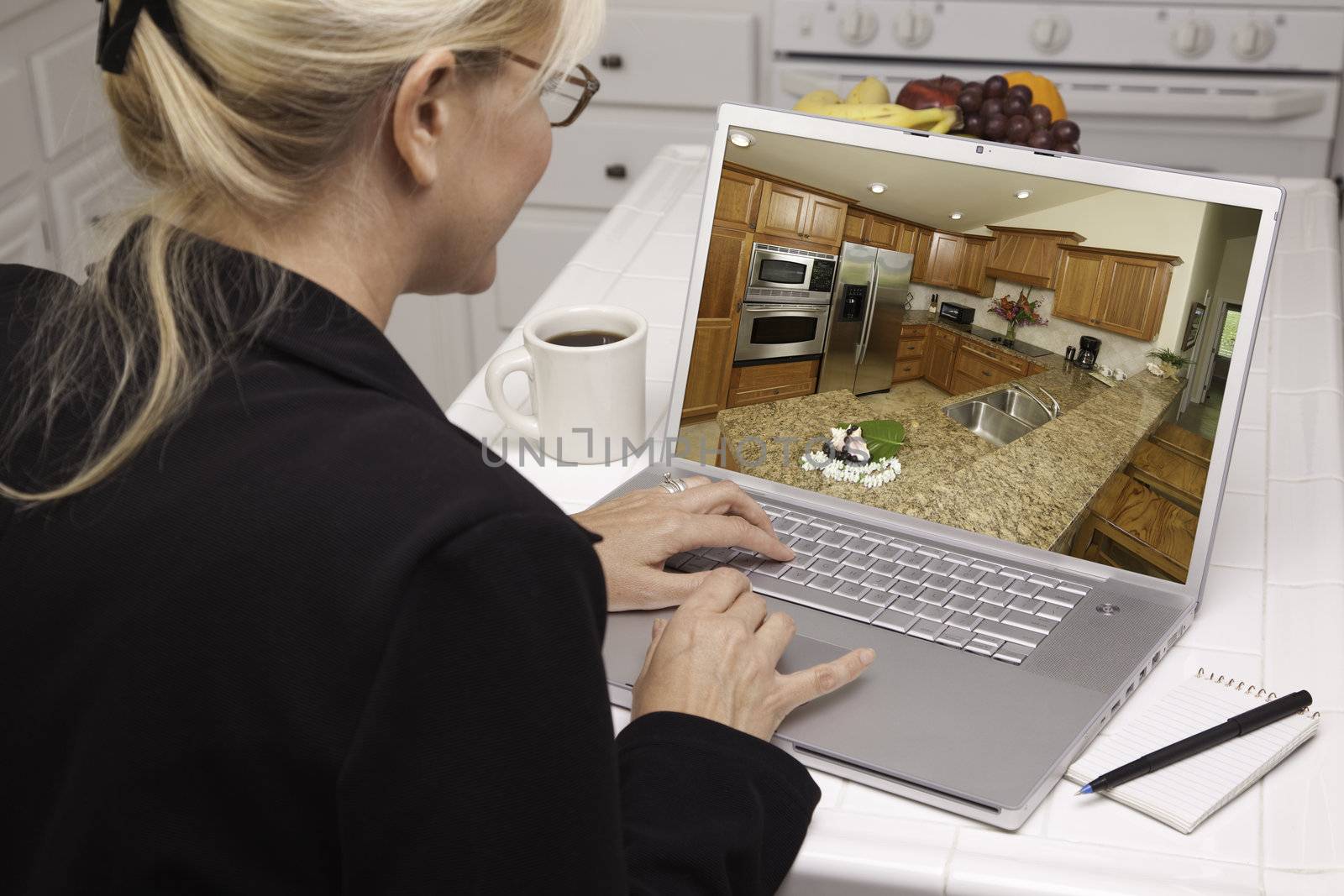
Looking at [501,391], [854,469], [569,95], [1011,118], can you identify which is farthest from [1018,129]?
[569,95]

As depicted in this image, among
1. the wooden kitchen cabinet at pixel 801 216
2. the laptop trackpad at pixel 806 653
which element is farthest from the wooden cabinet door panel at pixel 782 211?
the laptop trackpad at pixel 806 653

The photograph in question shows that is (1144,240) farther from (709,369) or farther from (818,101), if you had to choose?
(818,101)

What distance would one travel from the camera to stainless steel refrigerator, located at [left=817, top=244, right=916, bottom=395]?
1013mm

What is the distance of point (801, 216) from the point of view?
3.40ft

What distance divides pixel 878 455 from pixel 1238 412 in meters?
0.28

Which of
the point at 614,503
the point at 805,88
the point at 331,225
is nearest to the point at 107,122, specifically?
the point at 331,225

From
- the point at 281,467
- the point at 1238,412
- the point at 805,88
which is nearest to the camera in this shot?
the point at 281,467

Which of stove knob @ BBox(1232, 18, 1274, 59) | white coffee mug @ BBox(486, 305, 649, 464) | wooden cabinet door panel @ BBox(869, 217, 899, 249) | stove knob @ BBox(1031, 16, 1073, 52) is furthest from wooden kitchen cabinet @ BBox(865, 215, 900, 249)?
stove knob @ BBox(1232, 18, 1274, 59)

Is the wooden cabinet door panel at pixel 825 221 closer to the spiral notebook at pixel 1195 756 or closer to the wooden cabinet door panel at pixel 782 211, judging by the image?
the wooden cabinet door panel at pixel 782 211

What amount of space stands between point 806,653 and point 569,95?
40 cm

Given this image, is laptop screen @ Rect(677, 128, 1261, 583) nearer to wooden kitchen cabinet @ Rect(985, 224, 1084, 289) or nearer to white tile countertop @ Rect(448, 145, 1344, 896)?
wooden kitchen cabinet @ Rect(985, 224, 1084, 289)

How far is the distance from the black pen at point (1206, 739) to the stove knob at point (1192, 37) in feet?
6.32

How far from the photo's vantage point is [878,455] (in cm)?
103

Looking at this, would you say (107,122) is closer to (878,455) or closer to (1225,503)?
(878,455)
